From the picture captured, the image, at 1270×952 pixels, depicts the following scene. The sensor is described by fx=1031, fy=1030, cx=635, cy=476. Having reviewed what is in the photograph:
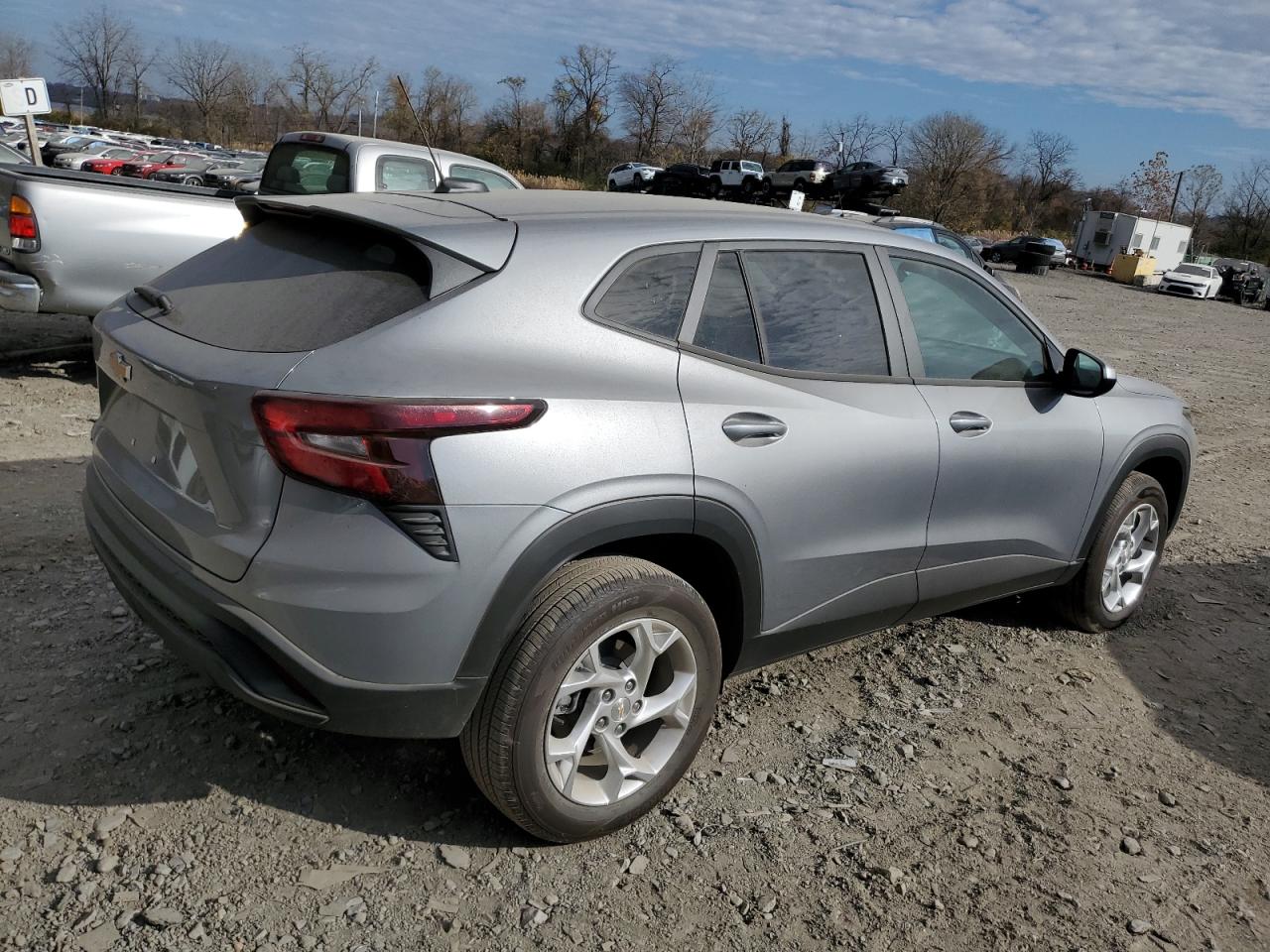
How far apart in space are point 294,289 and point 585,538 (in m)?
1.02

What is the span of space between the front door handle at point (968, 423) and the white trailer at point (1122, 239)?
160 feet

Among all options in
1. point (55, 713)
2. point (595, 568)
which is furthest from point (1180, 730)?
point (55, 713)

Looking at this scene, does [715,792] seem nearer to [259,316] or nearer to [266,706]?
[266,706]

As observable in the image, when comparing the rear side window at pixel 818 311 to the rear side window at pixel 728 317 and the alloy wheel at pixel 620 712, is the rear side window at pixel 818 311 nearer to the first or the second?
the rear side window at pixel 728 317

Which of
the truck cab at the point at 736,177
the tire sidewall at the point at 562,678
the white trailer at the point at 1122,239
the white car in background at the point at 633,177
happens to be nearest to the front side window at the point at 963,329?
the tire sidewall at the point at 562,678

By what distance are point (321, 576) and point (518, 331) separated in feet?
2.50

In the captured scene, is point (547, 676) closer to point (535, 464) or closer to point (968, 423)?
point (535, 464)

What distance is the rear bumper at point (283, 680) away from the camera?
2.43 metres

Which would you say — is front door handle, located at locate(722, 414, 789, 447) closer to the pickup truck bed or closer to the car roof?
the car roof

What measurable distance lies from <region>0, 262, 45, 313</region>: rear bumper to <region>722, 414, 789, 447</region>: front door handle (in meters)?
6.08

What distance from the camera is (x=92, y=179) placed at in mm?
7363

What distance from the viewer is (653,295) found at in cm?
290

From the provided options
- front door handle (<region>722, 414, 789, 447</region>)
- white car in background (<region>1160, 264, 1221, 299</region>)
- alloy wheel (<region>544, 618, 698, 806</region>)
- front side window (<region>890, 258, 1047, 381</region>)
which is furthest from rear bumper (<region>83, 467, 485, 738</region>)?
white car in background (<region>1160, 264, 1221, 299</region>)

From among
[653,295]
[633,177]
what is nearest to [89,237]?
[653,295]
